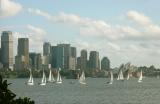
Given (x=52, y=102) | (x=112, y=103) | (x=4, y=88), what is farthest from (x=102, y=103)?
(x=4, y=88)

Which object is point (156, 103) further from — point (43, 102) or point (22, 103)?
point (22, 103)

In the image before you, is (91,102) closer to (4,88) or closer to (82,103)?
(82,103)

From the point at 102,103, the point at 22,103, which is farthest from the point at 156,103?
the point at 22,103

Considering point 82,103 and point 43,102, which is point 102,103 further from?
point 43,102

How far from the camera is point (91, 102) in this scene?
109m

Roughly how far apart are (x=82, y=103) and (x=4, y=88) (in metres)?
77.3

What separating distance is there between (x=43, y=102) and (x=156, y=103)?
2188 cm

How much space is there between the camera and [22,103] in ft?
95.4

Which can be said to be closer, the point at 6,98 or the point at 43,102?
the point at 6,98

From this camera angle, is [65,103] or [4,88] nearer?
[4,88]

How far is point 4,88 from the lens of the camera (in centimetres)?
2933

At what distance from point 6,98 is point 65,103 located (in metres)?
76.6

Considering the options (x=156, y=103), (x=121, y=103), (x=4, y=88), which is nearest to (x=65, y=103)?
(x=121, y=103)

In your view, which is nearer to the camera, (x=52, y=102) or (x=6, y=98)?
(x=6, y=98)
